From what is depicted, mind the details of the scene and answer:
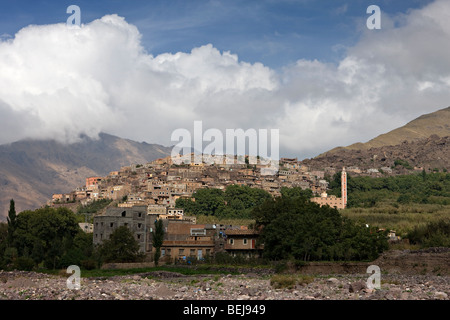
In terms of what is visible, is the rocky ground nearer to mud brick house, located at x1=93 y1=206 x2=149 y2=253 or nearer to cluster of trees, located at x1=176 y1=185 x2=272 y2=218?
mud brick house, located at x1=93 y1=206 x2=149 y2=253

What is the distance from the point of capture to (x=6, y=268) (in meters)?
44.2

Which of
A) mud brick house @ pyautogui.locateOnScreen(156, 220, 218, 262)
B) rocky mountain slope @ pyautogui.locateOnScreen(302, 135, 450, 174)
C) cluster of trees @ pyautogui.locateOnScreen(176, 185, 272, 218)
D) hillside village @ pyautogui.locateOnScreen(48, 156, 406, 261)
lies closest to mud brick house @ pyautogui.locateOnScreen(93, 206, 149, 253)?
hillside village @ pyautogui.locateOnScreen(48, 156, 406, 261)

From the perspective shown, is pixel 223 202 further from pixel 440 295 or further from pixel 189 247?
pixel 440 295

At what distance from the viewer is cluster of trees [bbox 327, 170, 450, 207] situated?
394 ft

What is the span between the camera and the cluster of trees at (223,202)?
347ft

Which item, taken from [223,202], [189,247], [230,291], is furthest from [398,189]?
[230,291]

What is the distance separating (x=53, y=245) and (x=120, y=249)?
5147mm

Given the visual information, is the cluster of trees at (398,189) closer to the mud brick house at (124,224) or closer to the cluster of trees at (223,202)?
the cluster of trees at (223,202)

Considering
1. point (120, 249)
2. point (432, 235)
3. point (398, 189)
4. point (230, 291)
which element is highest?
point (398, 189)

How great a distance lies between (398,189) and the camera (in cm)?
14188

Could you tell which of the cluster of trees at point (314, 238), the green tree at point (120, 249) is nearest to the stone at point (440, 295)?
the cluster of trees at point (314, 238)

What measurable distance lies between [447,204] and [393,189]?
31237 mm
